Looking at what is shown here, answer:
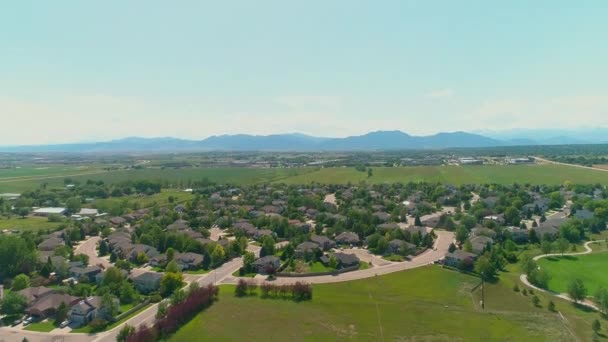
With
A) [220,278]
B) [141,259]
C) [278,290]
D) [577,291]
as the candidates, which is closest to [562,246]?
[577,291]

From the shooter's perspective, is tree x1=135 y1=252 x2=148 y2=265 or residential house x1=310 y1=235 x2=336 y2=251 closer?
tree x1=135 y1=252 x2=148 y2=265

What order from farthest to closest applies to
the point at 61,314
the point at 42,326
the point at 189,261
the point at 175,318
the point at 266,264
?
the point at 189,261, the point at 266,264, the point at 61,314, the point at 42,326, the point at 175,318

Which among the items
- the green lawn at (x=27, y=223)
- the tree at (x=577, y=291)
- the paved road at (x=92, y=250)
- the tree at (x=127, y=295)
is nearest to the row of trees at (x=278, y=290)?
the tree at (x=127, y=295)

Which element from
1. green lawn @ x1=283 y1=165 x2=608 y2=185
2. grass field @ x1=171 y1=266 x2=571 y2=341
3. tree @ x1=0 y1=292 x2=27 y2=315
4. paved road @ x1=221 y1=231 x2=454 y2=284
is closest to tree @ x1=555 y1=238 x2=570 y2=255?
paved road @ x1=221 y1=231 x2=454 y2=284

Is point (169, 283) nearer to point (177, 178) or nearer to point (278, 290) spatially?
point (278, 290)

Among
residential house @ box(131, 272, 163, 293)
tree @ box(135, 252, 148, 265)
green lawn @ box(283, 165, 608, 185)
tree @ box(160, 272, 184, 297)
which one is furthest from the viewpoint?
green lawn @ box(283, 165, 608, 185)

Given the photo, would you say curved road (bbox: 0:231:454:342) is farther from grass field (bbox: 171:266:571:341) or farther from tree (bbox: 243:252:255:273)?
grass field (bbox: 171:266:571:341)
